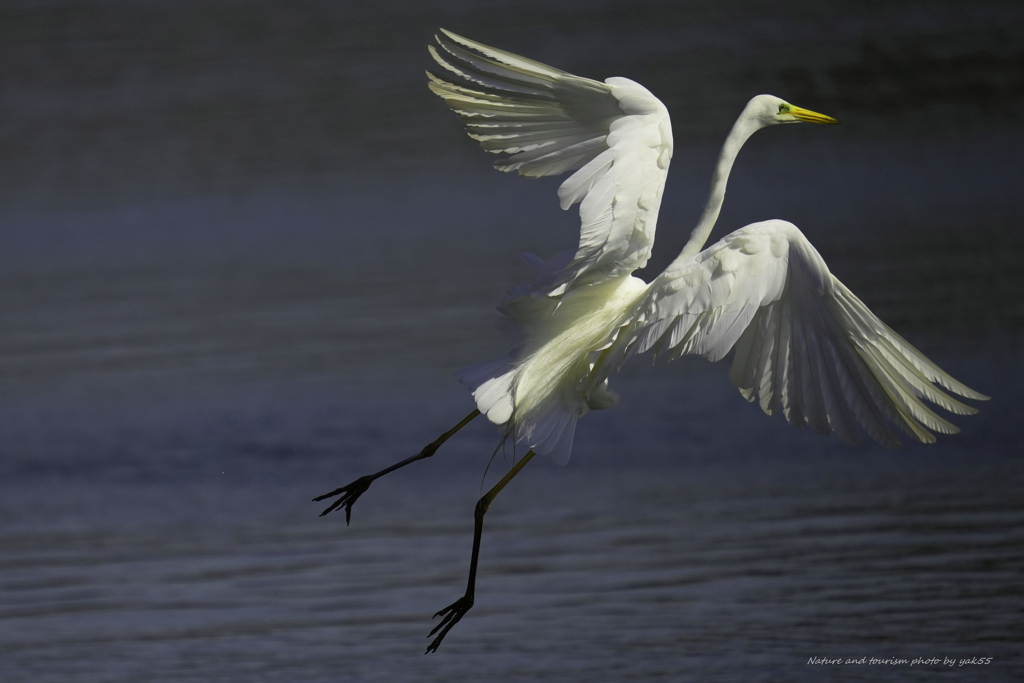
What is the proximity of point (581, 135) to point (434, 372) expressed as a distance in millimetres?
3722

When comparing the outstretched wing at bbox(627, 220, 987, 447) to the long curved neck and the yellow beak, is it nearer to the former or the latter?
the long curved neck

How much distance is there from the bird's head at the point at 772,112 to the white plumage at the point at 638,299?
265 millimetres

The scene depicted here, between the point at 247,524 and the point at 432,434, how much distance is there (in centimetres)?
130

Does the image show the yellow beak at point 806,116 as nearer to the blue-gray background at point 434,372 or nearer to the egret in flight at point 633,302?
the egret in flight at point 633,302

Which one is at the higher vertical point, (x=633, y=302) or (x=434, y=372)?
(x=633, y=302)

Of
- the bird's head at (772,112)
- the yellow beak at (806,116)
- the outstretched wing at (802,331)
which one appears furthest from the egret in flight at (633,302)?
the yellow beak at (806,116)

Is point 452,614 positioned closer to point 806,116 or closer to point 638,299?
point 638,299

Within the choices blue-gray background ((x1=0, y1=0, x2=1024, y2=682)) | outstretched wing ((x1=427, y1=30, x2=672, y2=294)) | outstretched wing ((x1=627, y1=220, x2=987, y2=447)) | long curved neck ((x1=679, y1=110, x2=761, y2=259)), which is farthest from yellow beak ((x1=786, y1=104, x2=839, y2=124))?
blue-gray background ((x1=0, y1=0, x2=1024, y2=682))

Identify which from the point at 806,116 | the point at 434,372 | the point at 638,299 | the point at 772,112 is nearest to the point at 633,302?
the point at 638,299

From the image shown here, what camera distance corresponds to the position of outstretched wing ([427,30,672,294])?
14.3 feet

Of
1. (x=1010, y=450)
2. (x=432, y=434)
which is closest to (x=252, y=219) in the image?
(x=432, y=434)

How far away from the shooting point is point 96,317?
397 inches

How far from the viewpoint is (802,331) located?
436 centimetres

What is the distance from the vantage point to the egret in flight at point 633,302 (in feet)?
13.9
